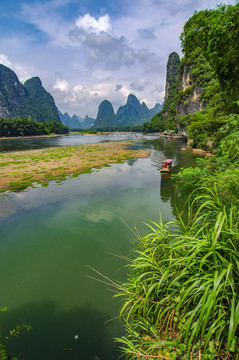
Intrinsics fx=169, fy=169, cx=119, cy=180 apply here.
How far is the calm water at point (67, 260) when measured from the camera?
16.8 ft

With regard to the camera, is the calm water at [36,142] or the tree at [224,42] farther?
the calm water at [36,142]

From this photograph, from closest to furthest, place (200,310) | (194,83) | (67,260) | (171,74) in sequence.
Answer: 1. (200,310)
2. (67,260)
3. (194,83)
4. (171,74)

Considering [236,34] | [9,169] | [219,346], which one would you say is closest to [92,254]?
[219,346]

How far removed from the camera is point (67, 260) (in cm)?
841

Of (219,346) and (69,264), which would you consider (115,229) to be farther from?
(219,346)

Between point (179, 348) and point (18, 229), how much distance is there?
1100 centimetres

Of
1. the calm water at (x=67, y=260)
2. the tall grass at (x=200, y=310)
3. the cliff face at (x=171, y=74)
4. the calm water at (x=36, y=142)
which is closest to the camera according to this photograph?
the tall grass at (x=200, y=310)

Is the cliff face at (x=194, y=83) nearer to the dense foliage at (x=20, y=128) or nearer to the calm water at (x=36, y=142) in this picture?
the calm water at (x=36, y=142)

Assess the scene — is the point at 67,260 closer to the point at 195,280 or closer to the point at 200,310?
the point at 195,280

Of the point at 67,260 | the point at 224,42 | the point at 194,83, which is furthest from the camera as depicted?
the point at 194,83

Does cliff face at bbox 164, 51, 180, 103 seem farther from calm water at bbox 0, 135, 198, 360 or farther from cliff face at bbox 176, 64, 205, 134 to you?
calm water at bbox 0, 135, 198, 360

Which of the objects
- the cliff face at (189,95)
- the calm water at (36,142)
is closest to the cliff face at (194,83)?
the cliff face at (189,95)

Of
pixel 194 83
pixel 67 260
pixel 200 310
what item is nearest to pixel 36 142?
pixel 194 83

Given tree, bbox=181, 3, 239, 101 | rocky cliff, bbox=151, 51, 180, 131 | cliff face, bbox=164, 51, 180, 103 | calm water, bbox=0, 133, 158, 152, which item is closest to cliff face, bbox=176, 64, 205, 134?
calm water, bbox=0, 133, 158, 152
